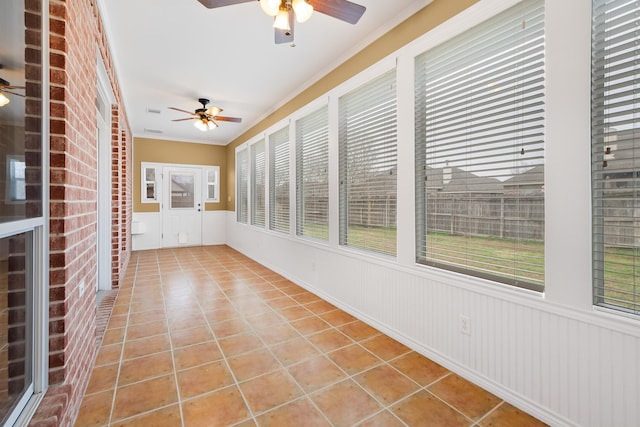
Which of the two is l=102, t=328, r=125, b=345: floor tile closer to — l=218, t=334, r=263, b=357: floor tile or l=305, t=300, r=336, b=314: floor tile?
l=218, t=334, r=263, b=357: floor tile

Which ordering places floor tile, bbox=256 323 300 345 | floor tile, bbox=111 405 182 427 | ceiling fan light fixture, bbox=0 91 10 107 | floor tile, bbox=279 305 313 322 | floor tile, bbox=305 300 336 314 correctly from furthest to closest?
floor tile, bbox=305 300 336 314
floor tile, bbox=279 305 313 322
floor tile, bbox=256 323 300 345
floor tile, bbox=111 405 182 427
ceiling fan light fixture, bbox=0 91 10 107

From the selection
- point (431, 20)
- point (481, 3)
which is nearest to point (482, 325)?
point (481, 3)

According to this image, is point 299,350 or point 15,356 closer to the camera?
point 15,356

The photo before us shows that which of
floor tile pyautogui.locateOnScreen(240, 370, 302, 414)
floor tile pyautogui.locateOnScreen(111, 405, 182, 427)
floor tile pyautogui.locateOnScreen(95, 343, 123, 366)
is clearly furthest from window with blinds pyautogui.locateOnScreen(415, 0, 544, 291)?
floor tile pyautogui.locateOnScreen(95, 343, 123, 366)

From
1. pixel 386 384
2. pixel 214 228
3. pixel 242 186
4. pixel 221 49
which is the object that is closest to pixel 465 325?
pixel 386 384

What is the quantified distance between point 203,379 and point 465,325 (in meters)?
1.89

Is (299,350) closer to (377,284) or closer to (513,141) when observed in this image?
(377,284)

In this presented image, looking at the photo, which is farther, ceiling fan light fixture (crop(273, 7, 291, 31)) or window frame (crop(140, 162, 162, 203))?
window frame (crop(140, 162, 162, 203))

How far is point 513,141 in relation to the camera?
1886 millimetres

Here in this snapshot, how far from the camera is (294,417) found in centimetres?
175

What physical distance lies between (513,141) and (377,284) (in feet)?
5.48

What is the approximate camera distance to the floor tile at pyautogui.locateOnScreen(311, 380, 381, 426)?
5.72 feet

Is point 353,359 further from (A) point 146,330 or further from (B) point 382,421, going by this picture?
(A) point 146,330

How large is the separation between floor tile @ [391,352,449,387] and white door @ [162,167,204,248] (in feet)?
22.4
